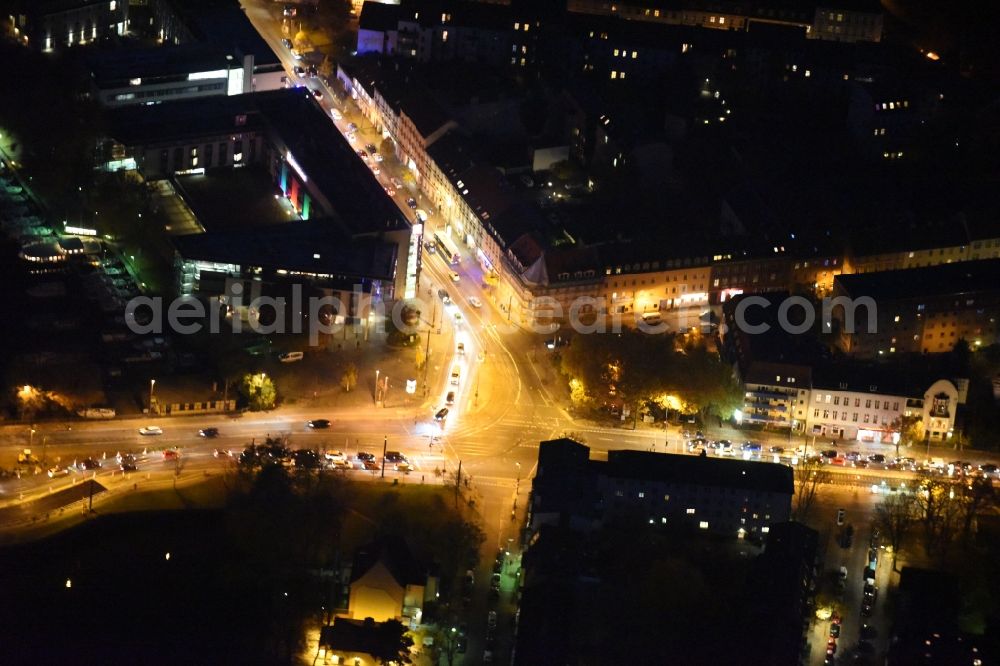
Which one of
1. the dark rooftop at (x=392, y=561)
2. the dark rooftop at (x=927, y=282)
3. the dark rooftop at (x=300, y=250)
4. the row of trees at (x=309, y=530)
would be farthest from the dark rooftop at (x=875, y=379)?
the dark rooftop at (x=392, y=561)

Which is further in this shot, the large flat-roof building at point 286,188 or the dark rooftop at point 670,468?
the large flat-roof building at point 286,188

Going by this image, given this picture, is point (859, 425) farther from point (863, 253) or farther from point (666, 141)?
point (666, 141)

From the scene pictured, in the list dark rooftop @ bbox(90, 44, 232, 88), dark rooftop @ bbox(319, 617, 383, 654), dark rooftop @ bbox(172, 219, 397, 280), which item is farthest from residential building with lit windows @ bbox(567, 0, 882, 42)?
dark rooftop @ bbox(319, 617, 383, 654)

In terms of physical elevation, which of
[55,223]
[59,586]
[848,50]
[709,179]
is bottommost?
[59,586]

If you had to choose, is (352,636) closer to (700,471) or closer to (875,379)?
(700,471)

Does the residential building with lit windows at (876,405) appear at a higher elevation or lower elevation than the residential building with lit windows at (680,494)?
higher

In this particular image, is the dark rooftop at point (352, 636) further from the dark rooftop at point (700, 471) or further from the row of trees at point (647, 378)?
the row of trees at point (647, 378)

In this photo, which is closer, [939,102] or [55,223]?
[55,223]

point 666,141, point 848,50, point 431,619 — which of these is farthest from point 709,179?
point 431,619
